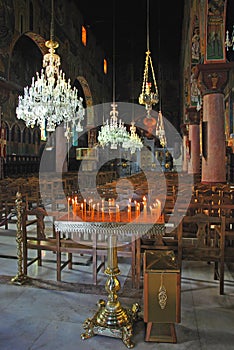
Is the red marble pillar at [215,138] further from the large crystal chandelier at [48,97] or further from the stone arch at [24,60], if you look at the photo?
the stone arch at [24,60]

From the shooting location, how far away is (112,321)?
3.64 m

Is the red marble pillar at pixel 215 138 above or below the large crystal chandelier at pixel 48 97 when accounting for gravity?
below

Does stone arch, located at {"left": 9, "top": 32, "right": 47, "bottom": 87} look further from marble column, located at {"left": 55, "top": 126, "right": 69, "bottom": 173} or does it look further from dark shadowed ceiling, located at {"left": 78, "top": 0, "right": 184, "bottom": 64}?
dark shadowed ceiling, located at {"left": 78, "top": 0, "right": 184, "bottom": 64}

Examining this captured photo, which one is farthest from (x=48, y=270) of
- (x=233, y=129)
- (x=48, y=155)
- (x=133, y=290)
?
(x=48, y=155)

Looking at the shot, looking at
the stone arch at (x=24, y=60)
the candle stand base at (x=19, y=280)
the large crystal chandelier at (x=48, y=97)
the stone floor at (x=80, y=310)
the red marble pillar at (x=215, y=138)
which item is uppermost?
the stone arch at (x=24, y=60)

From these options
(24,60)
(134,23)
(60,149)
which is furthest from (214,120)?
(134,23)

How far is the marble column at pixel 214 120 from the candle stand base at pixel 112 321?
7.31m

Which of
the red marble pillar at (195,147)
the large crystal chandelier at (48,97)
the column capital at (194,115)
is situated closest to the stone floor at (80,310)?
the large crystal chandelier at (48,97)

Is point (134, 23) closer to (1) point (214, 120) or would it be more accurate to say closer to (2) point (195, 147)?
(2) point (195, 147)

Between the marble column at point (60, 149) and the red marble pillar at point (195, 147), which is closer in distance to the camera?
the red marble pillar at point (195, 147)

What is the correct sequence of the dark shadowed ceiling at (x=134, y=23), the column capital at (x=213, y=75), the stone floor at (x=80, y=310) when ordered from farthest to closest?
the dark shadowed ceiling at (x=134, y=23) < the column capital at (x=213, y=75) < the stone floor at (x=80, y=310)

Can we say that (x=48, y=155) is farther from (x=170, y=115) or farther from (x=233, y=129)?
(x=170, y=115)

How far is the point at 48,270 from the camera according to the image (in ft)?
18.5

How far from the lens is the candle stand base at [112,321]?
352 cm
